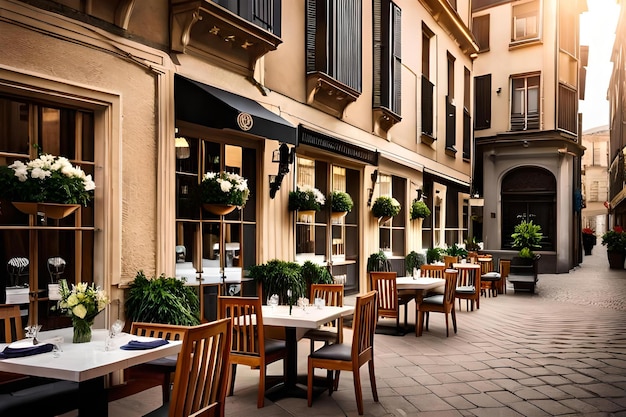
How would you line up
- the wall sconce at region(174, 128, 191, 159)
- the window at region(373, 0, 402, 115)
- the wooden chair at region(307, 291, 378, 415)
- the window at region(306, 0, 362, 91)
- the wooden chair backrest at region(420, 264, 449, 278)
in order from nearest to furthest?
the wooden chair at region(307, 291, 378, 415), the wall sconce at region(174, 128, 191, 159), the window at region(306, 0, 362, 91), the wooden chair backrest at region(420, 264, 449, 278), the window at region(373, 0, 402, 115)

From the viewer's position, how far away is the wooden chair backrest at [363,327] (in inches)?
182

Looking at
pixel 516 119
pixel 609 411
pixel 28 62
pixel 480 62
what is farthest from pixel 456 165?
pixel 28 62

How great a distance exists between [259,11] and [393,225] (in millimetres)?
6716

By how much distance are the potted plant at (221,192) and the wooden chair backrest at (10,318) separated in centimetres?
225

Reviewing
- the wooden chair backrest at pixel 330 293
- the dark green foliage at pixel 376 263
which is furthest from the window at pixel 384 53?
the wooden chair backrest at pixel 330 293

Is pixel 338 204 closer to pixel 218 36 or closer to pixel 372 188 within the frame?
pixel 372 188

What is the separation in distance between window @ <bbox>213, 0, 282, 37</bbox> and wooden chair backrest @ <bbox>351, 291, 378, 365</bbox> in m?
3.47

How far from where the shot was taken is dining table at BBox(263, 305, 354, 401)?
4.84 m

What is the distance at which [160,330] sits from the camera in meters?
4.01

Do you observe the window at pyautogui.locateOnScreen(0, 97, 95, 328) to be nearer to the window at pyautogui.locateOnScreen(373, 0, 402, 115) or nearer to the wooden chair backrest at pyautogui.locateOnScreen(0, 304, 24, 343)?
the wooden chair backrest at pyautogui.locateOnScreen(0, 304, 24, 343)

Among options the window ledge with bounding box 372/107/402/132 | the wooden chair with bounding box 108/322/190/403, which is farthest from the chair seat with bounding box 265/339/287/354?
the window ledge with bounding box 372/107/402/132

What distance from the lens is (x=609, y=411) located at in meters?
4.79

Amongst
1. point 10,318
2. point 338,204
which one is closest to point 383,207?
point 338,204

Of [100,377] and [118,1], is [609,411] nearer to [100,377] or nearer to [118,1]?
[100,377]
